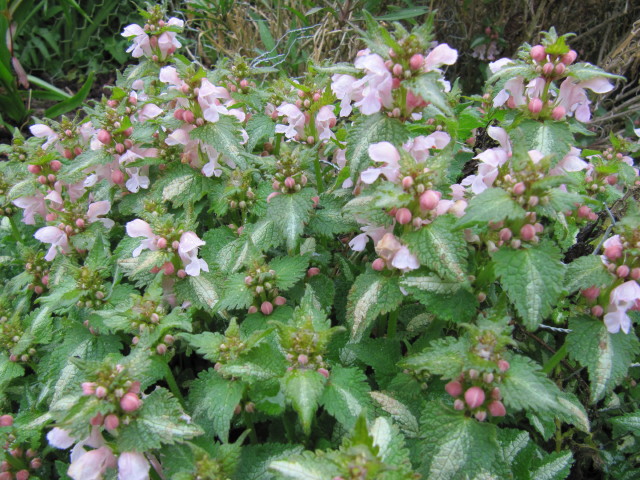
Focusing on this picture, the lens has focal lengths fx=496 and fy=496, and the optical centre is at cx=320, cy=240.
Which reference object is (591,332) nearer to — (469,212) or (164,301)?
(469,212)

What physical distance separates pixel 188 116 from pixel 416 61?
3.14 feet

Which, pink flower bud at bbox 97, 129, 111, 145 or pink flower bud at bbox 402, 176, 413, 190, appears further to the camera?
pink flower bud at bbox 97, 129, 111, 145

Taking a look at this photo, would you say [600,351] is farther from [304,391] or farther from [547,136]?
[304,391]

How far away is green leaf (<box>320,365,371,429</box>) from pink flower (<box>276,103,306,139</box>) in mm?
995

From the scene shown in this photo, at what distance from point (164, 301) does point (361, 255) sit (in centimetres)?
85

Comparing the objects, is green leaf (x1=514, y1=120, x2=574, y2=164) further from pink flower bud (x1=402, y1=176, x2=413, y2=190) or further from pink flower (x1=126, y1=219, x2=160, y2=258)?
pink flower (x1=126, y1=219, x2=160, y2=258)

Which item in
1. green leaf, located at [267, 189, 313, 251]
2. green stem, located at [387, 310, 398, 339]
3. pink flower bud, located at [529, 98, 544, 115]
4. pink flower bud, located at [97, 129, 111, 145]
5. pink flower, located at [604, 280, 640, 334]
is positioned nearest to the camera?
pink flower, located at [604, 280, 640, 334]

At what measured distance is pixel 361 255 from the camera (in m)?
2.19

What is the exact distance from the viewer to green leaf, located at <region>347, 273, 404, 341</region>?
1534 mm

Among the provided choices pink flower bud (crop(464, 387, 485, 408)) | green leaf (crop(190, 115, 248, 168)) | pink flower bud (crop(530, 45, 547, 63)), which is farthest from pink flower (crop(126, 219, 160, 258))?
pink flower bud (crop(530, 45, 547, 63))

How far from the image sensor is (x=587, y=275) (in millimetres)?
1412

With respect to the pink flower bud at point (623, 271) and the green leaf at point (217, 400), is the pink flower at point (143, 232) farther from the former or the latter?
the pink flower bud at point (623, 271)

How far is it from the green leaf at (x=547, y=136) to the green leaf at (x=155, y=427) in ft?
4.14

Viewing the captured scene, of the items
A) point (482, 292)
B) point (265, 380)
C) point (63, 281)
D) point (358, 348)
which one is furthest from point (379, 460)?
point (63, 281)
